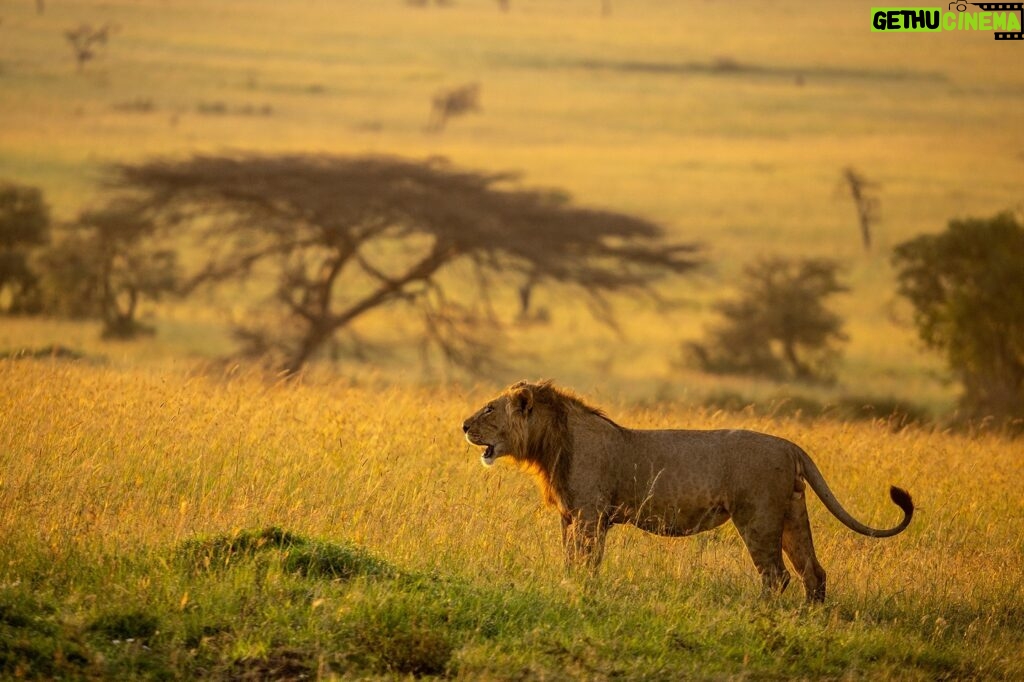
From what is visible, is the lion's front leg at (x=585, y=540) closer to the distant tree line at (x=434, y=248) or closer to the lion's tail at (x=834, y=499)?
the lion's tail at (x=834, y=499)

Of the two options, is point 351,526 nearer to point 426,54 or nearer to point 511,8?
point 426,54

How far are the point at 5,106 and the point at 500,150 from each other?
21.8 meters

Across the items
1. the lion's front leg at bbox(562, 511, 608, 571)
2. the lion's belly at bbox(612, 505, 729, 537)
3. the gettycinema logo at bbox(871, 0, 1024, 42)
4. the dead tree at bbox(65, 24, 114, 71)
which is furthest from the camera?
the dead tree at bbox(65, 24, 114, 71)

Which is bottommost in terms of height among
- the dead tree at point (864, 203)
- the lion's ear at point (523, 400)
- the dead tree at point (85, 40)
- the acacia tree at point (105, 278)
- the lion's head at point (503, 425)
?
the lion's head at point (503, 425)

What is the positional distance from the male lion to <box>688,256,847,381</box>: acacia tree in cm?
2685

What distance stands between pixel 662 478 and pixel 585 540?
0.55 metres

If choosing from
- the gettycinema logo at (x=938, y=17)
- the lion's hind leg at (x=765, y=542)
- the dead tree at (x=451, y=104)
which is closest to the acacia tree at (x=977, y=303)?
the gettycinema logo at (x=938, y=17)

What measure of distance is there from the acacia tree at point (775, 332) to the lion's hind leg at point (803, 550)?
2681cm

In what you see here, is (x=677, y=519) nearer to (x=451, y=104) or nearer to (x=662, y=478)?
(x=662, y=478)

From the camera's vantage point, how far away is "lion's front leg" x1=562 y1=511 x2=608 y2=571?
846 cm

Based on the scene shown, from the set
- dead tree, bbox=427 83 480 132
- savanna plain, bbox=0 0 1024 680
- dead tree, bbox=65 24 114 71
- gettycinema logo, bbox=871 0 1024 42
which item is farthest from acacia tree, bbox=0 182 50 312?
dead tree, bbox=65 24 114 71

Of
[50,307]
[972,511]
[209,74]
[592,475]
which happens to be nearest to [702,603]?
[592,475]

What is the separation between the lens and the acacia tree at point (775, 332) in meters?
35.9

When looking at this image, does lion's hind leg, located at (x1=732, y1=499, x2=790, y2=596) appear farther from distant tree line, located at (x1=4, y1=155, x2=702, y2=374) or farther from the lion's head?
distant tree line, located at (x1=4, y1=155, x2=702, y2=374)
